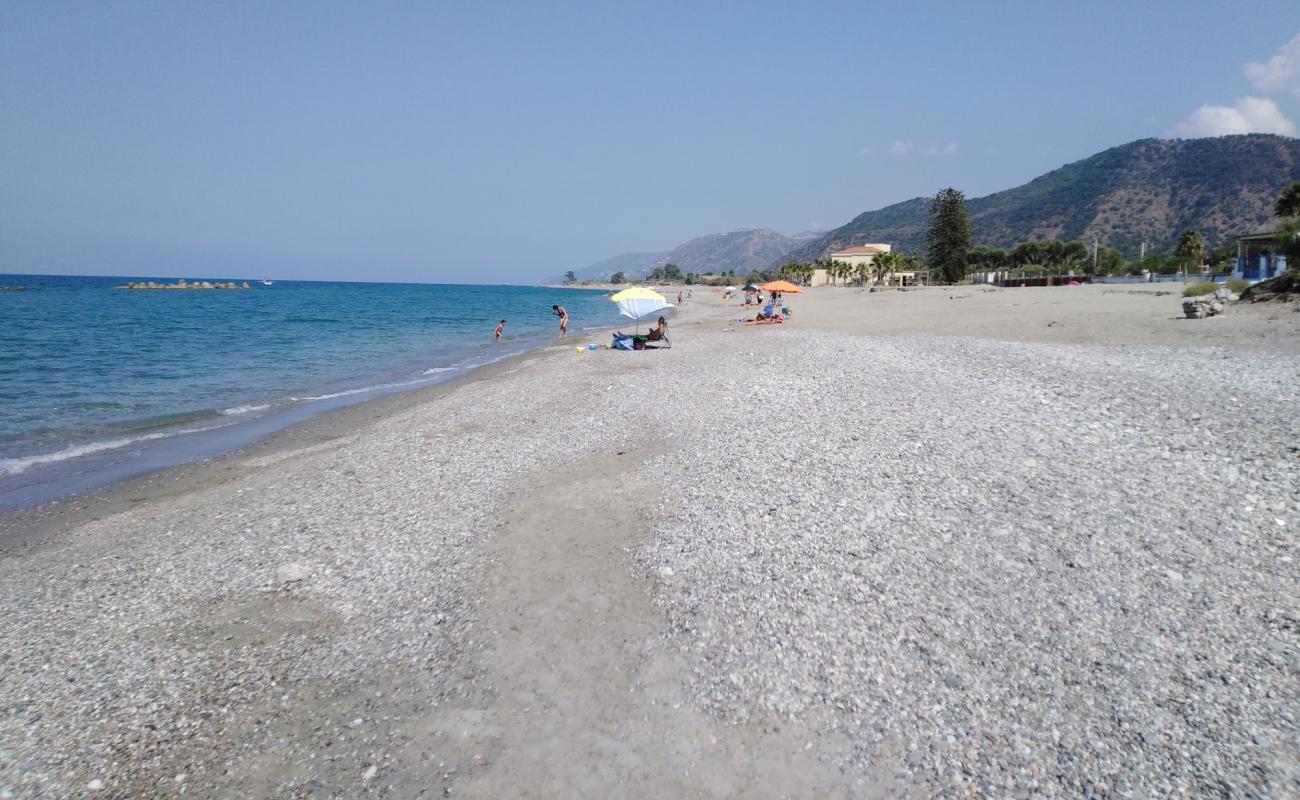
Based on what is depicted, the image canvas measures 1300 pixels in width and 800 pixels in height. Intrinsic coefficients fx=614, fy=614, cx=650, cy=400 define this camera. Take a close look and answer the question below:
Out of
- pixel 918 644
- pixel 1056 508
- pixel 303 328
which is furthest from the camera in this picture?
pixel 303 328

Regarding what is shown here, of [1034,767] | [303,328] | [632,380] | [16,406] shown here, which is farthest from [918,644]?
[303,328]

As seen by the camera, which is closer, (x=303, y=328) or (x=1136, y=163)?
(x=303, y=328)

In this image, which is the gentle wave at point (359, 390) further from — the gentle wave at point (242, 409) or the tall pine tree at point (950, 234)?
the tall pine tree at point (950, 234)

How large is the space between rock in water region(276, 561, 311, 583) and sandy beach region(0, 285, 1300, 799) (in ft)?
0.19

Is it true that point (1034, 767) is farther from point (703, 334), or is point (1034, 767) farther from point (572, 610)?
point (703, 334)

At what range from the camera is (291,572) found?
623cm

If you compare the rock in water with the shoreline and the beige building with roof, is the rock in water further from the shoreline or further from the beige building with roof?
the beige building with roof

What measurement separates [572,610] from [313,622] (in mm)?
2267

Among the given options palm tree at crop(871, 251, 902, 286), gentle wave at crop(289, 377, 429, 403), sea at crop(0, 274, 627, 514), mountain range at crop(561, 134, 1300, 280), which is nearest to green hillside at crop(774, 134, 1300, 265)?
mountain range at crop(561, 134, 1300, 280)

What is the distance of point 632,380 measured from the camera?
16.3 m

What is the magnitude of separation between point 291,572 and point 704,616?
4.26 m

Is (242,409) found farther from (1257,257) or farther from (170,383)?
(1257,257)

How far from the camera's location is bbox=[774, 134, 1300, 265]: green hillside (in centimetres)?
10543

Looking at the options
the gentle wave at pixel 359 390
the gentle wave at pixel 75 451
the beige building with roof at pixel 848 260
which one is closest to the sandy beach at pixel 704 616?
the gentle wave at pixel 75 451
